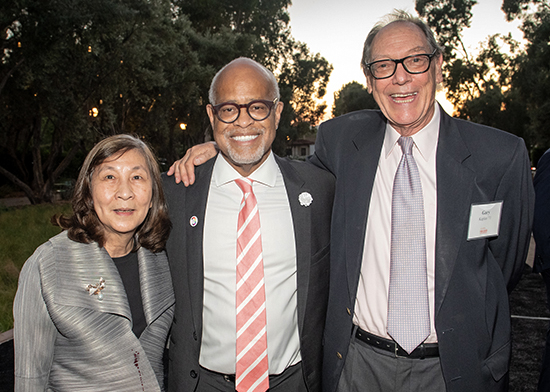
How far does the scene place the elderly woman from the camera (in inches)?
75.7

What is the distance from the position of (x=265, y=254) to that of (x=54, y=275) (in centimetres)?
105

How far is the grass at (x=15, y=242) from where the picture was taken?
549cm

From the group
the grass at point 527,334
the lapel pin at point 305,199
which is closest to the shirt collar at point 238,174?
the lapel pin at point 305,199

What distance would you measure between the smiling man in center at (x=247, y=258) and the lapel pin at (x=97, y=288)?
43 centimetres

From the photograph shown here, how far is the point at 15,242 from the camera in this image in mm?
7992

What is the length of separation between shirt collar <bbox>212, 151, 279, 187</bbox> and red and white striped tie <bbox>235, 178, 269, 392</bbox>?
1.48 ft

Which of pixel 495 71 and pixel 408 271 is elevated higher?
pixel 495 71

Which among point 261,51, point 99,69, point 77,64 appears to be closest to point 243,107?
point 77,64

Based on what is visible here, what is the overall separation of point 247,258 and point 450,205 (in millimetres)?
1063

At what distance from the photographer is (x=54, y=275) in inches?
76.4

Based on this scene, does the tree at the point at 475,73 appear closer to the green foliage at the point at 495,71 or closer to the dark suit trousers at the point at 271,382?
the green foliage at the point at 495,71

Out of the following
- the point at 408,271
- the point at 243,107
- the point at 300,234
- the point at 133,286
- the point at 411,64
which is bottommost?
the point at 133,286

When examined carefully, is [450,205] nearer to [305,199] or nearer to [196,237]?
[305,199]

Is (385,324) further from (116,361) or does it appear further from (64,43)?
(64,43)
